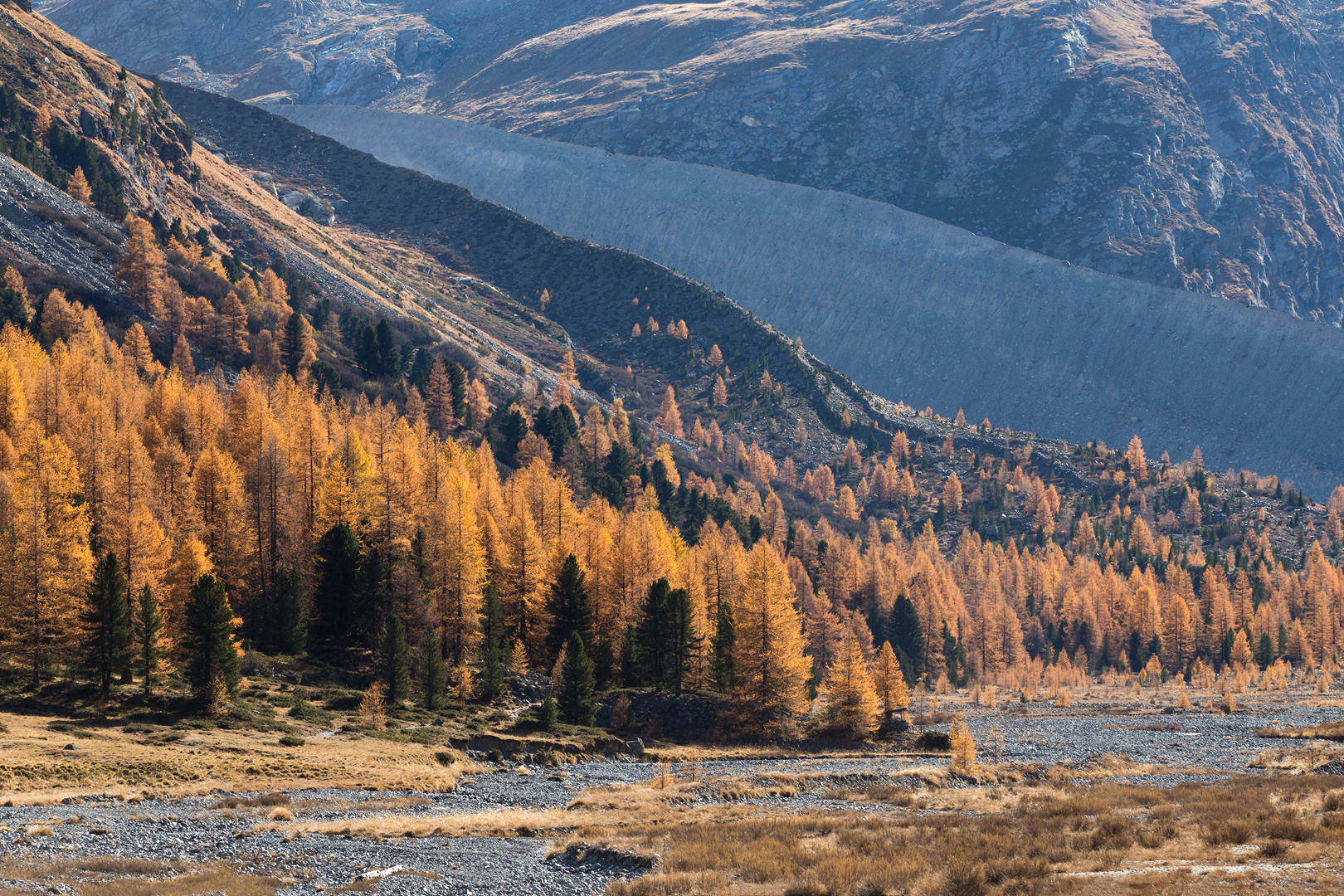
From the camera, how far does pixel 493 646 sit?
233 ft

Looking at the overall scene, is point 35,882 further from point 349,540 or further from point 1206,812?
point 349,540

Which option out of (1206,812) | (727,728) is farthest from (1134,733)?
(1206,812)

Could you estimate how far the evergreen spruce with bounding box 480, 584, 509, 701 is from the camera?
2716 inches

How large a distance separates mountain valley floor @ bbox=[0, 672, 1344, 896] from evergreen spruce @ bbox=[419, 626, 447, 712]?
411 centimetres

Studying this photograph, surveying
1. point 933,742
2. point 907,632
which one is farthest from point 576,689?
point 907,632

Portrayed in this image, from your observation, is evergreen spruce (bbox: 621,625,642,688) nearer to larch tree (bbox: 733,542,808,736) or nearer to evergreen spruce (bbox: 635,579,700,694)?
evergreen spruce (bbox: 635,579,700,694)

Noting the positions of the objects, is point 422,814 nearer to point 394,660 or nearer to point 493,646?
point 394,660

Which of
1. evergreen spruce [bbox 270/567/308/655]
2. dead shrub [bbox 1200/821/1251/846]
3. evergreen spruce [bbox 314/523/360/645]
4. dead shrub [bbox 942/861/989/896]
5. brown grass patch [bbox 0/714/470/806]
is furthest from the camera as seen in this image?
evergreen spruce [bbox 314/523/360/645]

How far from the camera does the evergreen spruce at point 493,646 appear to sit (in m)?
69.0

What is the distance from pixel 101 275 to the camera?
140 m

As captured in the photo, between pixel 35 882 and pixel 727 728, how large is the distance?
50.5 metres

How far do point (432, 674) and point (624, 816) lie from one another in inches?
1043

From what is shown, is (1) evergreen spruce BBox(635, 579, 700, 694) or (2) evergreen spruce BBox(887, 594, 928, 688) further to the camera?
(2) evergreen spruce BBox(887, 594, 928, 688)

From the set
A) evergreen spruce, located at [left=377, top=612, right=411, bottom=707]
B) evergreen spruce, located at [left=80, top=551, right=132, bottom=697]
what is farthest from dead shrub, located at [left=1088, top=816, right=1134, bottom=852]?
evergreen spruce, located at [left=80, top=551, right=132, bottom=697]
